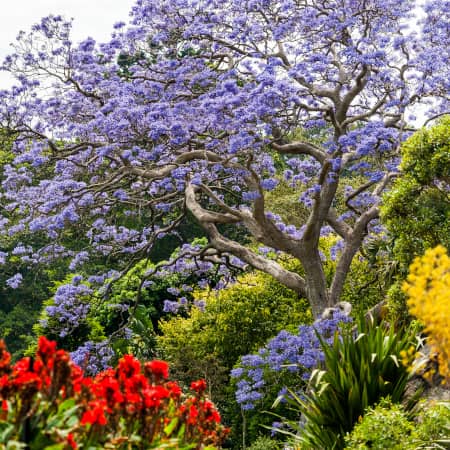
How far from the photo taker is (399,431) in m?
6.07

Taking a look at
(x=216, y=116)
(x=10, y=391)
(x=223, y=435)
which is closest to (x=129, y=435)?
(x=10, y=391)

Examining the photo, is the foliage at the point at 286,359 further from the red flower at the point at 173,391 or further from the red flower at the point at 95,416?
the red flower at the point at 95,416

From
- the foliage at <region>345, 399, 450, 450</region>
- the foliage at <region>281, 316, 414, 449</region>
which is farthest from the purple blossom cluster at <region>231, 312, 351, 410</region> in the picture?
the foliage at <region>345, 399, 450, 450</region>

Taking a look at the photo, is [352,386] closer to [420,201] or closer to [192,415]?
[420,201]

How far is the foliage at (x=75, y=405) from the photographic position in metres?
3.35

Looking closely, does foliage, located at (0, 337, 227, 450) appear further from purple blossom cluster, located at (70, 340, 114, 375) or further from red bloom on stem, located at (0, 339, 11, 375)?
purple blossom cluster, located at (70, 340, 114, 375)

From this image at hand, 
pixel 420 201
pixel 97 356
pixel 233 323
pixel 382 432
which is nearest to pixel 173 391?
pixel 382 432

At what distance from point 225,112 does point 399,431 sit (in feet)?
19.1

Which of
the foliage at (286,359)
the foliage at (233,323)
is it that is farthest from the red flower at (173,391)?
the foliage at (233,323)

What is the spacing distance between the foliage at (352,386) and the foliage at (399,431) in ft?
2.51

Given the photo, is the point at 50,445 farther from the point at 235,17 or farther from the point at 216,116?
the point at 235,17

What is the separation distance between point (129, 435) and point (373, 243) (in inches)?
318

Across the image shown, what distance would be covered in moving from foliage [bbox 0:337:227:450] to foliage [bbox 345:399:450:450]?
254 cm

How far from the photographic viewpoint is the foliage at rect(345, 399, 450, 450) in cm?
604
